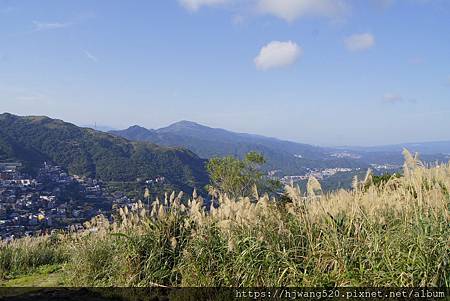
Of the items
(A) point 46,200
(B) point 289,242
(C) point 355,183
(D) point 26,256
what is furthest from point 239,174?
(A) point 46,200

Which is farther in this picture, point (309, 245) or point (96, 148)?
point (96, 148)

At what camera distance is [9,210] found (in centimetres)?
3919

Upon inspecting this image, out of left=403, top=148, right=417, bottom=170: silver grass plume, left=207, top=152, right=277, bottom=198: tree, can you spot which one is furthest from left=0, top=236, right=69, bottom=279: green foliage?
left=207, top=152, right=277, bottom=198: tree

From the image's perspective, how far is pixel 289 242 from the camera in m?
5.72

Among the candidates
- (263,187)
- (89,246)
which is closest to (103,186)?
(263,187)

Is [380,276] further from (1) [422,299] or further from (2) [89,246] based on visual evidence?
(2) [89,246]

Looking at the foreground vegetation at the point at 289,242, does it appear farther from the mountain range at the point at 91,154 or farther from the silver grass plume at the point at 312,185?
the mountain range at the point at 91,154

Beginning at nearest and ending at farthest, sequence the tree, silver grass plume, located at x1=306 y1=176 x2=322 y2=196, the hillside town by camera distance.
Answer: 1. silver grass plume, located at x1=306 y1=176 x2=322 y2=196
2. the tree
3. the hillside town

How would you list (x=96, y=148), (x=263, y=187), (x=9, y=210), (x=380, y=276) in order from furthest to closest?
(x=96, y=148), (x=9, y=210), (x=263, y=187), (x=380, y=276)

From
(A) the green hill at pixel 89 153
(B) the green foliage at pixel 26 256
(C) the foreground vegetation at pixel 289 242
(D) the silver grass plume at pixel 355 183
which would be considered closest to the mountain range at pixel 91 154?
(A) the green hill at pixel 89 153

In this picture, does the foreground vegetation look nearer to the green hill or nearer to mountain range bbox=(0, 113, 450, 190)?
mountain range bbox=(0, 113, 450, 190)

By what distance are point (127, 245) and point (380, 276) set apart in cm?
382

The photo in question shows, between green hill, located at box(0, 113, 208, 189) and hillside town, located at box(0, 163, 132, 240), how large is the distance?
608cm

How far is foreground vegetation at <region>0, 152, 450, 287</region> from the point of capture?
16.2 feet
